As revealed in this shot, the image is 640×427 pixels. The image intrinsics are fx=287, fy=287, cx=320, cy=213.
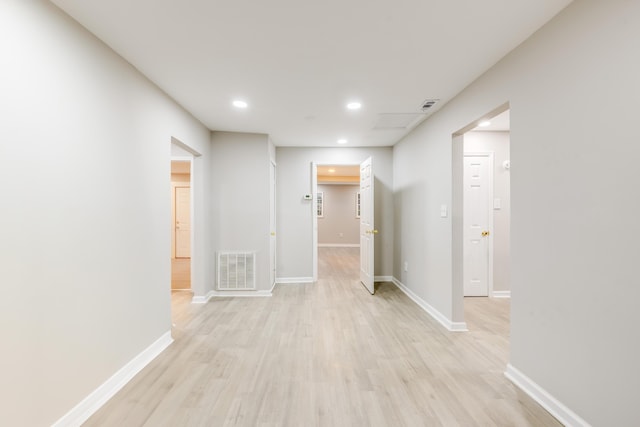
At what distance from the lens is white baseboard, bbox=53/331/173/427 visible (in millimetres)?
1693

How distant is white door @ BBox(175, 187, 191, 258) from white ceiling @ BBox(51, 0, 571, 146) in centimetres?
530

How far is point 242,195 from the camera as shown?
4391 millimetres

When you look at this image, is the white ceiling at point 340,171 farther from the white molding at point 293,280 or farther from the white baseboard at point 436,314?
the white baseboard at point 436,314

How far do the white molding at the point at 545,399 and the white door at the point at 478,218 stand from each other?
7.62 ft

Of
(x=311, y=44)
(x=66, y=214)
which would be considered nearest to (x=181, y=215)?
(x=66, y=214)

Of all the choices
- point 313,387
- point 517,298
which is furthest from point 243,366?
point 517,298

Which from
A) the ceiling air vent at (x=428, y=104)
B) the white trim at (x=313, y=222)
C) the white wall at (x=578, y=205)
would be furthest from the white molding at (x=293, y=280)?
the white wall at (x=578, y=205)

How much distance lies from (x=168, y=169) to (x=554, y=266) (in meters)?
3.32

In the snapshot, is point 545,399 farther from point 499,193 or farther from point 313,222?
point 313,222

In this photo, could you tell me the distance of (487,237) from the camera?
4.33 metres

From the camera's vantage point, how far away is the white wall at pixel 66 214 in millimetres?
1404

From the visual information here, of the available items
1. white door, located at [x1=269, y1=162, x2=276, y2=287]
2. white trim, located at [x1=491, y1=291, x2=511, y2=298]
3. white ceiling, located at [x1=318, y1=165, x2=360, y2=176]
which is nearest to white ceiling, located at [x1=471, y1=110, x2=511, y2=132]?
white trim, located at [x1=491, y1=291, x2=511, y2=298]

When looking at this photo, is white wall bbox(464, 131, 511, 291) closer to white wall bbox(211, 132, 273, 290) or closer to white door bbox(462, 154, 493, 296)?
white door bbox(462, 154, 493, 296)

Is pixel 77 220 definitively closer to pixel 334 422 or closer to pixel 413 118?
pixel 334 422
